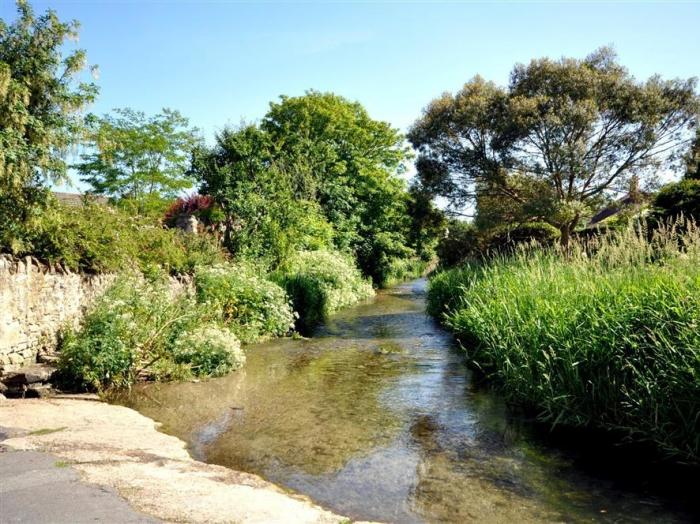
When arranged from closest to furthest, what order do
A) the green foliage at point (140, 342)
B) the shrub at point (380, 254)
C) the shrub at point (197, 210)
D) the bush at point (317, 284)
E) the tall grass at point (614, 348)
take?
the tall grass at point (614, 348) → the green foliage at point (140, 342) → the bush at point (317, 284) → the shrub at point (197, 210) → the shrub at point (380, 254)

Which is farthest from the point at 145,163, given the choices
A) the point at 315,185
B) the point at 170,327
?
the point at 170,327

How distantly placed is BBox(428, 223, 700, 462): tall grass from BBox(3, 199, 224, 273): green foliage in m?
7.02

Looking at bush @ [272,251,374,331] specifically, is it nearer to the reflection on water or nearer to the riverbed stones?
the reflection on water

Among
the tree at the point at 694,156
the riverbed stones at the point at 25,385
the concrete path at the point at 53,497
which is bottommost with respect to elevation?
the concrete path at the point at 53,497

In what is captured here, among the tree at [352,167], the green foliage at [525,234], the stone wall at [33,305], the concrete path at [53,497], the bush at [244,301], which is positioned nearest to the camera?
the concrete path at [53,497]

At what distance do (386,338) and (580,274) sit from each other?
5.96 meters

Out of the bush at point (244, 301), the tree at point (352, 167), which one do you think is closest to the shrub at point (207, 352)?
the bush at point (244, 301)

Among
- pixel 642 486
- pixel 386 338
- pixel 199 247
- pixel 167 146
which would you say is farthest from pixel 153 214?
pixel 167 146

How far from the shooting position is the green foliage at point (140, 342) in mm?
7688

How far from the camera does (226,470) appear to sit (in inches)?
192

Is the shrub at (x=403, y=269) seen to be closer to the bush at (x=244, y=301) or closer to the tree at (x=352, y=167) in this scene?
the tree at (x=352, y=167)

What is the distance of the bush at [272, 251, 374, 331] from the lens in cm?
1591

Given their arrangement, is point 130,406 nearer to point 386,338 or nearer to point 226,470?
point 226,470

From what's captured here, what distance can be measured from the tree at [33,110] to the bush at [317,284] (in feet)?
26.2
